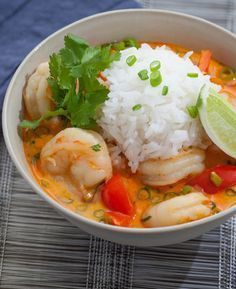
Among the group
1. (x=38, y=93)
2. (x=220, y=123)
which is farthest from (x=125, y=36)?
(x=220, y=123)

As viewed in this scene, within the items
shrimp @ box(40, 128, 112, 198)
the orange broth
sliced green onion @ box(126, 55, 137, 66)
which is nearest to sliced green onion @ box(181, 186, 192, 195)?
the orange broth

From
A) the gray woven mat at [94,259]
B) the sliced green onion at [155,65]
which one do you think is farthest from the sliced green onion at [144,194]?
the sliced green onion at [155,65]

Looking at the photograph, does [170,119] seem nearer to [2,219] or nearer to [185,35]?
[185,35]

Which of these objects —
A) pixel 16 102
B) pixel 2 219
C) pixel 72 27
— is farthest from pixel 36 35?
pixel 2 219

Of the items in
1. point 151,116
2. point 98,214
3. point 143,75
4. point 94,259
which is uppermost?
point 143,75

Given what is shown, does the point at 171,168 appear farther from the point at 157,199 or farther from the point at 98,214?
the point at 98,214

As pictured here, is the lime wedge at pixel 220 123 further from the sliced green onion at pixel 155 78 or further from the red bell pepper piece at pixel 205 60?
the red bell pepper piece at pixel 205 60
